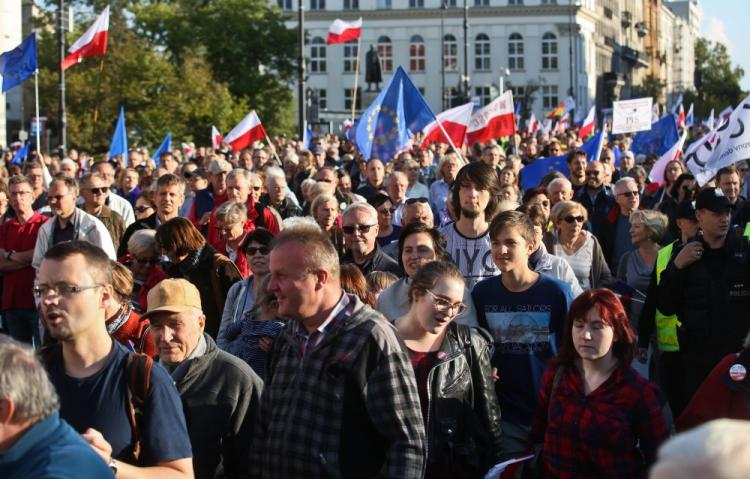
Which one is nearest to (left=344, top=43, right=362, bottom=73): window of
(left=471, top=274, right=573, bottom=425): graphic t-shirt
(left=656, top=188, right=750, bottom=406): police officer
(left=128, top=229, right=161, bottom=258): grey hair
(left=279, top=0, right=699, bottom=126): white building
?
(left=279, top=0, right=699, bottom=126): white building

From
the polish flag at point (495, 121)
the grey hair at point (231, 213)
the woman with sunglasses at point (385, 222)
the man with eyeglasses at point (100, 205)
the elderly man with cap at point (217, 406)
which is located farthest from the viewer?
the polish flag at point (495, 121)

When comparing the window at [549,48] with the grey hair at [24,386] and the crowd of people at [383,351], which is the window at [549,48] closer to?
the crowd of people at [383,351]

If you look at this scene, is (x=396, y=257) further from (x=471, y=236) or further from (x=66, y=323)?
(x=66, y=323)

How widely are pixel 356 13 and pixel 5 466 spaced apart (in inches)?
3611

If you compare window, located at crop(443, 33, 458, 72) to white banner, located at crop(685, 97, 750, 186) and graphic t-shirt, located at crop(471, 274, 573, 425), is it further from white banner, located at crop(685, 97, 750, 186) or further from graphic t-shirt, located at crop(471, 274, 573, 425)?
graphic t-shirt, located at crop(471, 274, 573, 425)

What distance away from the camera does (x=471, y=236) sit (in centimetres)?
796

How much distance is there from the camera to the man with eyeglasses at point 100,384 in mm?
4078

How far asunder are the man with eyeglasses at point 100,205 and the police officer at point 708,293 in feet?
16.5

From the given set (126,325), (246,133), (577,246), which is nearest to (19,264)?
(126,325)

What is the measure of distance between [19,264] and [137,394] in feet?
20.8

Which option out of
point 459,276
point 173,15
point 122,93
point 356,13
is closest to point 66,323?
point 459,276

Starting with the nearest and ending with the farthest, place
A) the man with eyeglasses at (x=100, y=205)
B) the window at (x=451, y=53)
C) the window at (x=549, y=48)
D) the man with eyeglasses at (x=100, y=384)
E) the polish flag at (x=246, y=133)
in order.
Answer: the man with eyeglasses at (x=100, y=384)
the man with eyeglasses at (x=100, y=205)
the polish flag at (x=246, y=133)
the window at (x=451, y=53)
the window at (x=549, y=48)

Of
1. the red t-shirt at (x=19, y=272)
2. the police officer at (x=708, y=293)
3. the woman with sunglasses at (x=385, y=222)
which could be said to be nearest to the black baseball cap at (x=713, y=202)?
the police officer at (x=708, y=293)

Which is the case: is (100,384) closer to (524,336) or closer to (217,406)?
(217,406)
